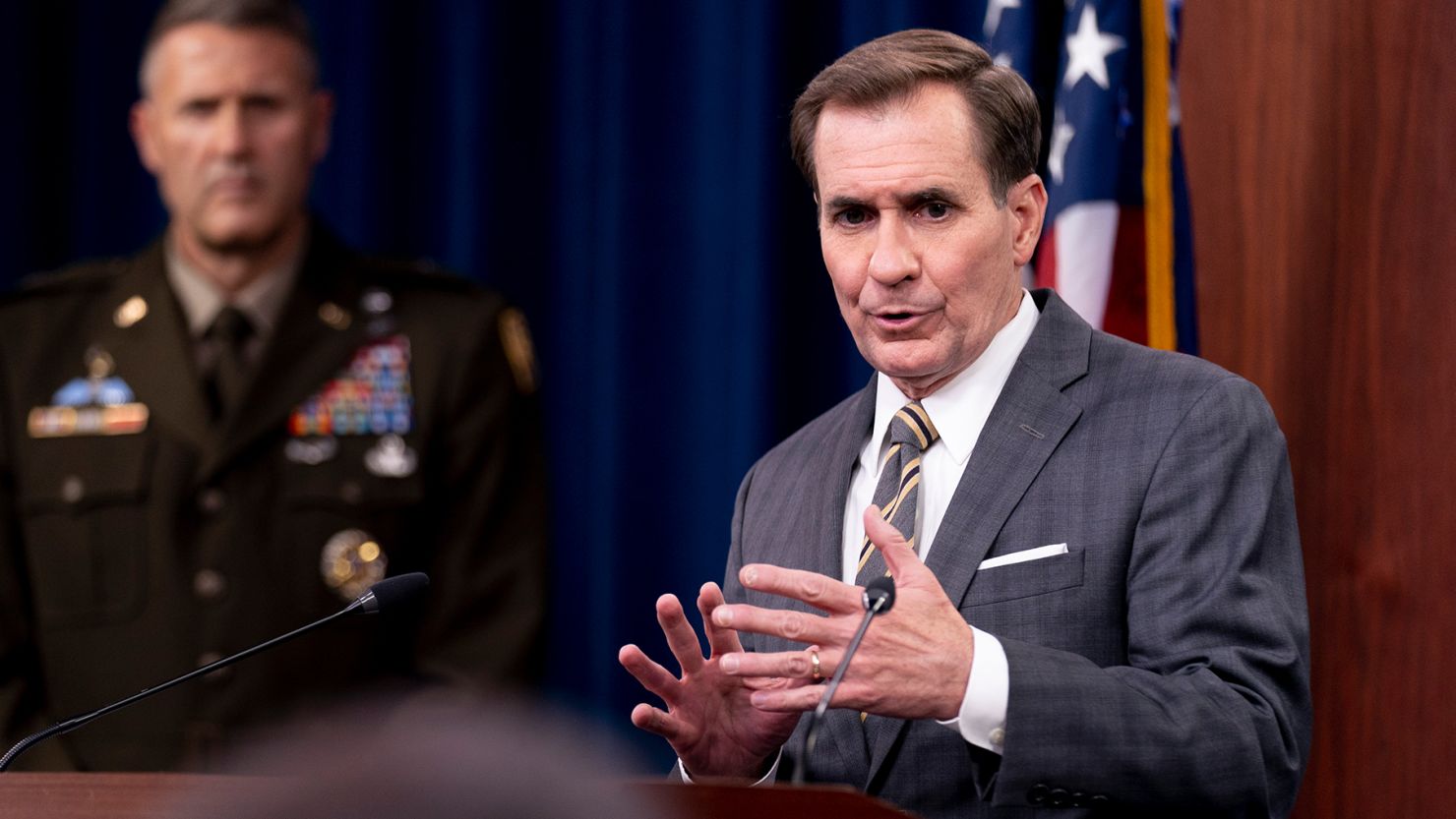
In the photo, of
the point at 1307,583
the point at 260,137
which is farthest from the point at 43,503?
the point at 1307,583

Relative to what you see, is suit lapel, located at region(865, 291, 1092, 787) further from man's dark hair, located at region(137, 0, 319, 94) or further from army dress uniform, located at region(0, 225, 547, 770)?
man's dark hair, located at region(137, 0, 319, 94)

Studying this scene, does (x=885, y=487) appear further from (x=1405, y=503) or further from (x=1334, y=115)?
(x=1334, y=115)

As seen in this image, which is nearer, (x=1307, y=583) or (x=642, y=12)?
(x=1307, y=583)

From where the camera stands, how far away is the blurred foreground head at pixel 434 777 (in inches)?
21.3

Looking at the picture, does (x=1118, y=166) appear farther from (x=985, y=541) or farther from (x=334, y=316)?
(x=334, y=316)

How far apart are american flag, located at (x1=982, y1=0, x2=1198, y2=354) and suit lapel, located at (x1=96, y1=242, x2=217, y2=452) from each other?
151 cm

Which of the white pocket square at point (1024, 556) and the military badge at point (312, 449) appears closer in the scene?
the white pocket square at point (1024, 556)

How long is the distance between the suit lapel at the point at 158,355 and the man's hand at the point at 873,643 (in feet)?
5.40

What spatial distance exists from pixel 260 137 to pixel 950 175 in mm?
1544

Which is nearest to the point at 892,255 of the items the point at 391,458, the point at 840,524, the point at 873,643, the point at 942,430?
the point at 942,430

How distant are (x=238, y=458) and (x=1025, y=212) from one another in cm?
154

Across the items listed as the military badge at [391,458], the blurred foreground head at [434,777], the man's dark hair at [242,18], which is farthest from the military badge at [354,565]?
the blurred foreground head at [434,777]

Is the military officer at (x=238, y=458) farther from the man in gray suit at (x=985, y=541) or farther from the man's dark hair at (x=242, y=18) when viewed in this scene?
the man in gray suit at (x=985, y=541)

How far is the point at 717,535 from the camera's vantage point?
140 inches
